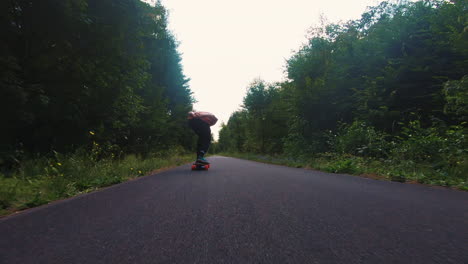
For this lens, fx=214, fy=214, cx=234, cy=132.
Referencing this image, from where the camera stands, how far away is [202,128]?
6.74 meters

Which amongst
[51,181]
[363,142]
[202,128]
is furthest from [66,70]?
[363,142]

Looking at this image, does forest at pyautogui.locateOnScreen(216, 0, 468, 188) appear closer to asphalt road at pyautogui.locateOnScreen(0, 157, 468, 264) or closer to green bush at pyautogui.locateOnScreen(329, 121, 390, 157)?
green bush at pyautogui.locateOnScreen(329, 121, 390, 157)

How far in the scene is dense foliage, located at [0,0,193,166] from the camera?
4652 mm

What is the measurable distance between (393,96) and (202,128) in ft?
25.0

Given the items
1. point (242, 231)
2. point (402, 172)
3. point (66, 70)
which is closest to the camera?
point (242, 231)

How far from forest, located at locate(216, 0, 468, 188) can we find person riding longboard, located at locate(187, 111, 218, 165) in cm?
385

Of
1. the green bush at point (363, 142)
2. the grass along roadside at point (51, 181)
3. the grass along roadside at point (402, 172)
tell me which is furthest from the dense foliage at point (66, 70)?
the green bush at point (363, 142)

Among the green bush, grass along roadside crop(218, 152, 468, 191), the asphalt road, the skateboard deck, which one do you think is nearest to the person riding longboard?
the skateboard deck

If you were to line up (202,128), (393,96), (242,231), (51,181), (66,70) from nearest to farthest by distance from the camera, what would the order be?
(242,231) < (51,181) < (66,70) < (202,128) < (393,96)

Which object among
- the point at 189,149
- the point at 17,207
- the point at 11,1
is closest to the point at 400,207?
Answer: the point at 17,207

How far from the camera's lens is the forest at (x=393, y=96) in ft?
18.6

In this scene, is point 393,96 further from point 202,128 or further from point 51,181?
point 51,181

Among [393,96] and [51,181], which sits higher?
[393,96]

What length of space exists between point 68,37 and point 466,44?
11027 mm
